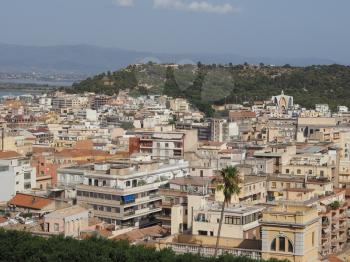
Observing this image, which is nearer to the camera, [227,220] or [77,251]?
[77,251]

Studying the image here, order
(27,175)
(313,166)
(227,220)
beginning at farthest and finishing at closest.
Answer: (27,175)
(313,166)
(227,220)

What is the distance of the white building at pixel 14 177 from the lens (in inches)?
1187

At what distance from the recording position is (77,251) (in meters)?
18.9

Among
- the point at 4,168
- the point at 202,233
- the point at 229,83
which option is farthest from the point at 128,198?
the point at 229,83

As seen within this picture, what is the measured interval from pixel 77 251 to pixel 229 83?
70840mm

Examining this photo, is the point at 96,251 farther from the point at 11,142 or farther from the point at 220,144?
the point at 11,142

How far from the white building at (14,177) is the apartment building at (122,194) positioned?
14.0 ft

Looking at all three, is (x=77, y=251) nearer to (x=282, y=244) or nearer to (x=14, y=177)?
(x=282, y=244)

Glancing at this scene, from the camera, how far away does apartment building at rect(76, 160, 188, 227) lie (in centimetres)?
2566

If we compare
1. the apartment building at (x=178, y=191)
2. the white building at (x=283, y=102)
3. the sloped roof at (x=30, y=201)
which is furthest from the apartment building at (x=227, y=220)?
the white building at (x=283, y=102)

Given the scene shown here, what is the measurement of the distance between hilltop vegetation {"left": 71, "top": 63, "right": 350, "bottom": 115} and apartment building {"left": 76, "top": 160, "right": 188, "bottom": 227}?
4934 centimetres

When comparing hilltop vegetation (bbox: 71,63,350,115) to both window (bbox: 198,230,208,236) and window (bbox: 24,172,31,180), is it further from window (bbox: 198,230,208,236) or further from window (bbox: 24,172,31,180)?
window (bbox: 198,230,208,236)

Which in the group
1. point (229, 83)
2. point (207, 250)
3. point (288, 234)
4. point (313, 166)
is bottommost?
point (207, 250)

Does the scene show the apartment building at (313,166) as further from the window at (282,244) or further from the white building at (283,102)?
the white building at (283,102)
